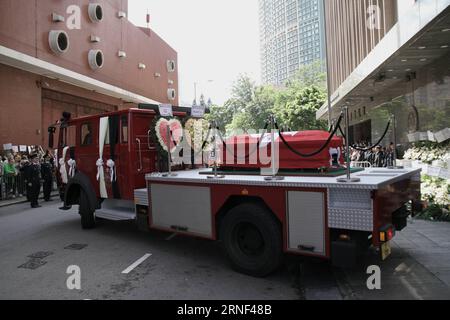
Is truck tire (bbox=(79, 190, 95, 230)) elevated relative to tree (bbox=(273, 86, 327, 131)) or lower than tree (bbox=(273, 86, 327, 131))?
lower

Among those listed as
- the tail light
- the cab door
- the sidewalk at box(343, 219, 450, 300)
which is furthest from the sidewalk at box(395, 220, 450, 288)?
the cab door

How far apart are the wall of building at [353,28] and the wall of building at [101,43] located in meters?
16.0

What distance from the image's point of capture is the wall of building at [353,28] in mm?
17453

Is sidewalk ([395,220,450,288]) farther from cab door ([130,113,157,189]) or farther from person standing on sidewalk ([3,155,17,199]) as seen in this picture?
person standing on sidewalk ([3,155,17,199])

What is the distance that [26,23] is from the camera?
17266 millimetres

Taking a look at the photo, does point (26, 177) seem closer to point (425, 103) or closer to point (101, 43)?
point (101, 43)

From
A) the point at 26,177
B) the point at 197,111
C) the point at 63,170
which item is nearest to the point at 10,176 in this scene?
the point at 26,177

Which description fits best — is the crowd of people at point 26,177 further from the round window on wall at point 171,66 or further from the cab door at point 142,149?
the round window on wall at point 171,66

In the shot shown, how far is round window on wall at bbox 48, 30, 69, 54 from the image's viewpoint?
1862cm

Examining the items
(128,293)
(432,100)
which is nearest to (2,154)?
(128,293)

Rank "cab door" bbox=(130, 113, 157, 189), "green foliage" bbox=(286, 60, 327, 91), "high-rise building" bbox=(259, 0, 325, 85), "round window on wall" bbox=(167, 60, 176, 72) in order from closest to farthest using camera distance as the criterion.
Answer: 1. "cab door" bbox=(130, 113, 157, 189)
2. "round window on wall" bbox=(167, 60, 176, 72)
3. "green foliage" bbox=(286, 60, 327, 91)
4. "high-rise building" bbox=(259, 0, 325, 85)

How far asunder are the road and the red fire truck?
1.46ft

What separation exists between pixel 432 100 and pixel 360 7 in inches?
472

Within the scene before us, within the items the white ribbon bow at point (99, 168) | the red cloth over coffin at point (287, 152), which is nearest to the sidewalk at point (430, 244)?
the red cloth over coffin at point (287, 152)
